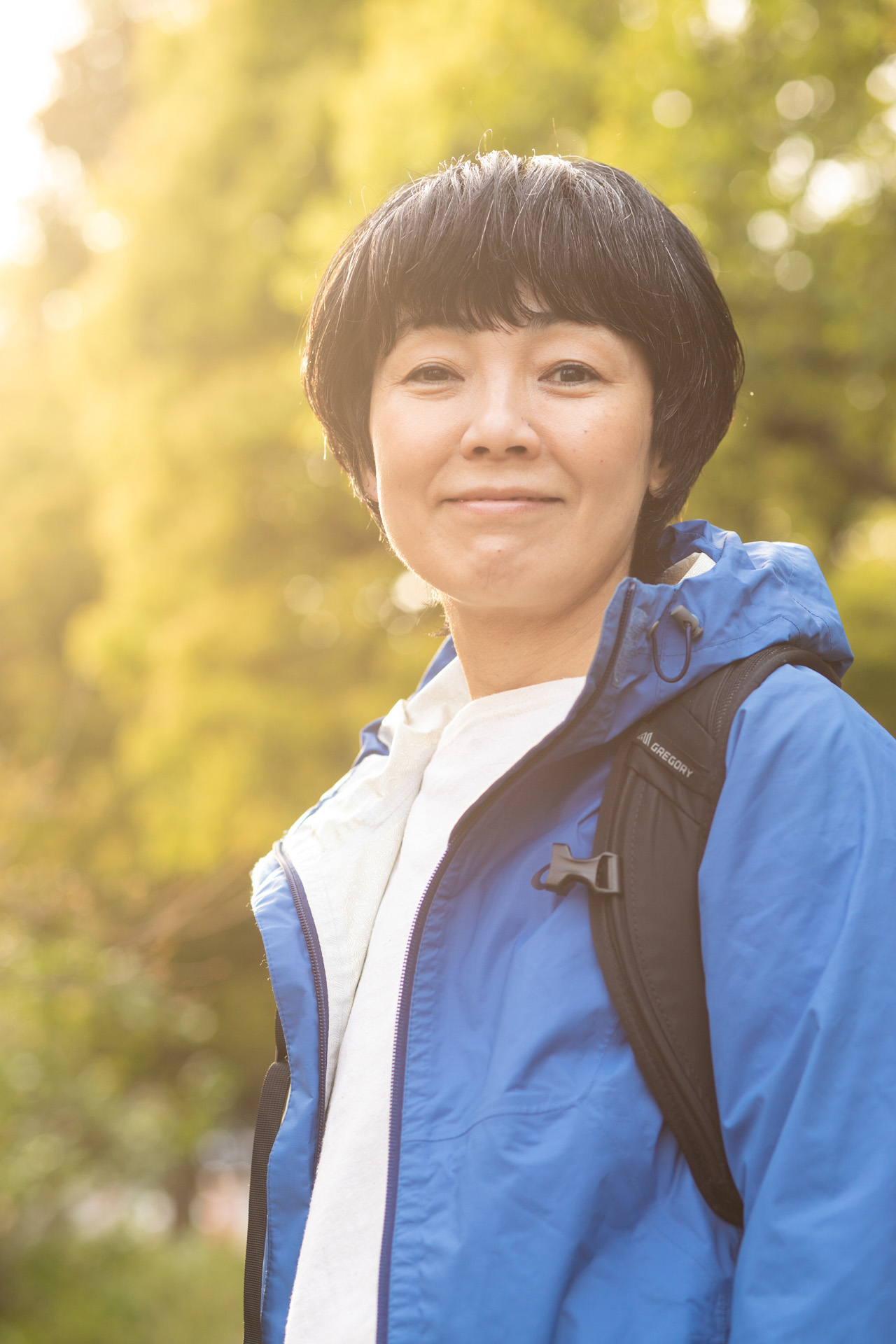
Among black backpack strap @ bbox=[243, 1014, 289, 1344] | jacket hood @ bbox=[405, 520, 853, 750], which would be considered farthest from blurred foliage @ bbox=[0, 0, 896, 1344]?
jacket hood @ bbox=[405, 520, 853, 750]

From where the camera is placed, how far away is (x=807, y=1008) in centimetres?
94

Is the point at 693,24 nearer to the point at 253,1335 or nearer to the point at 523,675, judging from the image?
the point at 523,675

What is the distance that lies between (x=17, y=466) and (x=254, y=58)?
5081 millimetres

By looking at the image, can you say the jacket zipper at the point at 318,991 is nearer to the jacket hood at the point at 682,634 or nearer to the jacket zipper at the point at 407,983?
the jacket zipper at the point at 407,983

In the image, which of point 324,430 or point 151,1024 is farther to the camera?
point 151,1024

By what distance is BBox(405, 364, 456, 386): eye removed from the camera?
1.36 meters

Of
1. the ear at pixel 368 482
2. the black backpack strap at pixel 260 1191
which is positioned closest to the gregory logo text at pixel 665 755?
the black backpack strap at pixel 260 1191

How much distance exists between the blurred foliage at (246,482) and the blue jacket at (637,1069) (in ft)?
11.4

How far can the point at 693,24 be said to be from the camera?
5500 millimetres

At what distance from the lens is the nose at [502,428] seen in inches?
50.4

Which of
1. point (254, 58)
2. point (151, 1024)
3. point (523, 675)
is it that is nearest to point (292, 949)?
point (523, 675)

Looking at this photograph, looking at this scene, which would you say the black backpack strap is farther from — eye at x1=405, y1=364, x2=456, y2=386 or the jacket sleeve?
eye at x1=405, y1=364, x2=456, y2=386

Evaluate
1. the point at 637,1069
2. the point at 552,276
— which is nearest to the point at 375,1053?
the point at 637,1069

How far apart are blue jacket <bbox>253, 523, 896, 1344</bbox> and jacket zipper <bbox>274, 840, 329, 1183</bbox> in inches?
7.0
